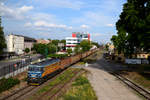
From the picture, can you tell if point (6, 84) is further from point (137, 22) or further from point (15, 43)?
point (15, 43)

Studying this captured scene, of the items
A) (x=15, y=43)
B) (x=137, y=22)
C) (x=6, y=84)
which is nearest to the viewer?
(x=6, y=84)

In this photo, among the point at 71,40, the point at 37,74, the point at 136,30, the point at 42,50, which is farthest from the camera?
the point at 71,40

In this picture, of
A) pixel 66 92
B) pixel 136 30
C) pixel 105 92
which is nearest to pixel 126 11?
pixel 136 30

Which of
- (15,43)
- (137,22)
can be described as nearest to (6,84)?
(137,22)

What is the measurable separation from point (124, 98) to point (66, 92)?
6.54 m

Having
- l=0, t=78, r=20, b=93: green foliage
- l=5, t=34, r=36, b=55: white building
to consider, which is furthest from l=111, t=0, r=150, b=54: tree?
l=5, t=34, r=36, b=55: white building

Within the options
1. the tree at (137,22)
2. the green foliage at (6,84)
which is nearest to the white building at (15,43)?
the green foliage at (6,84)

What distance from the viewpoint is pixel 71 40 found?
509 ft

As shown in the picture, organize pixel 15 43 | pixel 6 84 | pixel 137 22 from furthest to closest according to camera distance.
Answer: pixel 15 43 → pixel 137 22 → pixel 6 84

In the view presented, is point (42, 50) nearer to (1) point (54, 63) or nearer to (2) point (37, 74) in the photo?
(1) point (54, 63)

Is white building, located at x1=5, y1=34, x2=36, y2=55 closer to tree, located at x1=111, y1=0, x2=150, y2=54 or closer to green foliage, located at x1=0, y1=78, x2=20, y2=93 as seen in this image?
green foliage, located at x1=0, y1=78, x2=20, y2=93

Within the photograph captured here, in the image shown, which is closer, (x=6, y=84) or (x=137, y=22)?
(x=6, y=84)

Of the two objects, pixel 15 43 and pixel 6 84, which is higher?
A: pixel 15 43

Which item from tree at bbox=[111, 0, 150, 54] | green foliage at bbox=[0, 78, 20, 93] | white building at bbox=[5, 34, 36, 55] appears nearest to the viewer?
green foliage at bbox=[0, 78, 20, 93]
